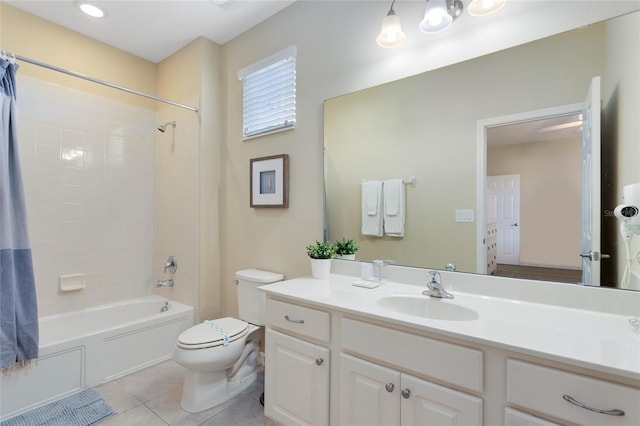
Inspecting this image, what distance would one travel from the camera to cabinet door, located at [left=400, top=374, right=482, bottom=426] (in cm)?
97

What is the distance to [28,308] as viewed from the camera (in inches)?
72.3

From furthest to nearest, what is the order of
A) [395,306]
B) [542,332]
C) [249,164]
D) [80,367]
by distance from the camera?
[249,164]
[80,367]
[395,306]
[542,332]

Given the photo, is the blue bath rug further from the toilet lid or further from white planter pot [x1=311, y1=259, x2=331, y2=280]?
white planter pot [x1=311, y1=259, x2=331, y2=280]

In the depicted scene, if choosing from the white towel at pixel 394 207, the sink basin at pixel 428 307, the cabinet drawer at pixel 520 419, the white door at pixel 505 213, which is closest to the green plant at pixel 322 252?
→ the white towel at pixel 394 207

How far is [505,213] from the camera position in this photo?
1.40 m

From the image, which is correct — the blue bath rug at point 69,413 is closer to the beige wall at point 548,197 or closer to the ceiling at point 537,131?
the beige wall at point 548,197

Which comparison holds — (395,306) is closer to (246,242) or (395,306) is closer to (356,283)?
(356,283)

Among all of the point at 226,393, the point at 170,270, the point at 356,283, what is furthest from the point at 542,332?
the point at 170,270

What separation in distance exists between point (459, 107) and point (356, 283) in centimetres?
106

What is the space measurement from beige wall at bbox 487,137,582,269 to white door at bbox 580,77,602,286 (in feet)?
0.07

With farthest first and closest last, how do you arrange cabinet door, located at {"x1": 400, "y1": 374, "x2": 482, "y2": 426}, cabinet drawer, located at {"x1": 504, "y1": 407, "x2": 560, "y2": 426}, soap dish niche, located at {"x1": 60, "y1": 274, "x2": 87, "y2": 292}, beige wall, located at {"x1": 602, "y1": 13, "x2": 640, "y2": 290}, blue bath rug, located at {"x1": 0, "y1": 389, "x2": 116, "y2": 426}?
soap dish niche, located at {"x1": 60, "y1": 274, "x2": 87, "y2": 292} < blue bath rug, located at {"x1": 0, "y1": 389, "x2": 116, "y2": 426} < beige wall, located at {"x1": 602, "y1": 13, "x2": 640, "y2": 290} < cabinet door, located at {"x1": 400, "y1": 374, "x2": 482, "y2": 426} < cabinet drawer, located at {"x1": 504, "y1": 407, "x2": 560, "y2": 426}


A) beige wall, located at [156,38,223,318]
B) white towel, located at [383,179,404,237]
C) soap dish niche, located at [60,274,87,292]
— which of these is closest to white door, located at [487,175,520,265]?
white towel, located at [383,179,404,237]

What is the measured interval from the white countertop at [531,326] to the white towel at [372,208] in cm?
42

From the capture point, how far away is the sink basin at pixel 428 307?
1.29 metres
